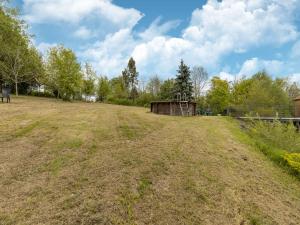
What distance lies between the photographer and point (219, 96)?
118 feet

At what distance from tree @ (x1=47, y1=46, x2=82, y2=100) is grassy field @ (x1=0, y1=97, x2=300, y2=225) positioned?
2330 centimetres

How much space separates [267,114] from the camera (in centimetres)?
2533

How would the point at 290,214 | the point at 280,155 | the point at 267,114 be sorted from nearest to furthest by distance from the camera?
1. the point at 290,214
2. the point at 280,155
3. the point at 267,114

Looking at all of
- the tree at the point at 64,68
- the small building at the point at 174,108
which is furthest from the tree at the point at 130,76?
the small building at the point at 174,108

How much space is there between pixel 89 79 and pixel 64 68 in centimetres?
1323

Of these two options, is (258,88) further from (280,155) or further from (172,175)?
(172,175)

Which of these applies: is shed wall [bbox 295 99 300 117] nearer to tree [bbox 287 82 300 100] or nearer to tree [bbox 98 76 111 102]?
tree [bbox 287 82 300 100]

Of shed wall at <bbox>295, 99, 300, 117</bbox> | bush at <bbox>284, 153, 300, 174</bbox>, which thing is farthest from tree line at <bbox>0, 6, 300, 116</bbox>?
bush at <bbox>284, 153, 300, 174</bbox>

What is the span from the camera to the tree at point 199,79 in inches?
1849

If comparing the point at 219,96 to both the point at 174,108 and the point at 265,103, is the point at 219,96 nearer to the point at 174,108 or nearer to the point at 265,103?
the point at 265,103

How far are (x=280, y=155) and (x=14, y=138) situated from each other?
442 inches

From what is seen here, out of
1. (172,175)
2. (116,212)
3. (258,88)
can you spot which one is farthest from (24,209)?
(258,88)

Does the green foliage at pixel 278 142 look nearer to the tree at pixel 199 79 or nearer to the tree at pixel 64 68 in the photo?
the tree at pixel 64 68

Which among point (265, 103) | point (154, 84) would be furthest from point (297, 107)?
point (154, 84)
